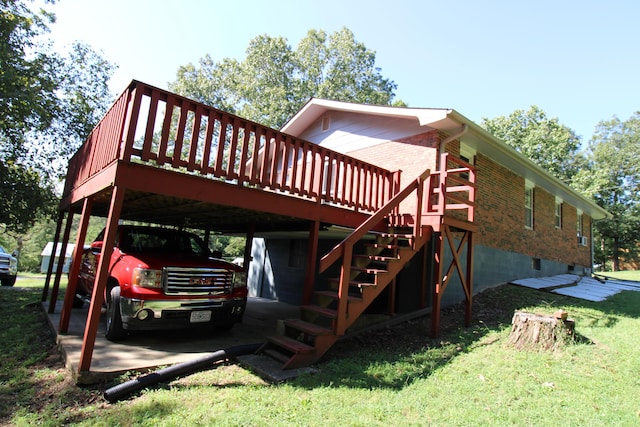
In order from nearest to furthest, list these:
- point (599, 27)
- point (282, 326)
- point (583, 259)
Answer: point (282, 326) < point (599, 27) < point (583, 259)

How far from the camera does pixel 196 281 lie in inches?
215

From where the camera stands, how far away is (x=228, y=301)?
5.81 meters

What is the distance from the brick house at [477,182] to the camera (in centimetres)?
853

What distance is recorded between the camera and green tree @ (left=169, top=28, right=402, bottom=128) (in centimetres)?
2848

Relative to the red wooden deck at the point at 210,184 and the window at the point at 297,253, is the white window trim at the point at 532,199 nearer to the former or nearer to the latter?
the red wooden deck at the point at 210,184

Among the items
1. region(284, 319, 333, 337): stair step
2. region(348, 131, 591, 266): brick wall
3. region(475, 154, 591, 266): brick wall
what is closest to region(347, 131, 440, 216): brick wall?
region(348, 131, 591, 266): brick wall

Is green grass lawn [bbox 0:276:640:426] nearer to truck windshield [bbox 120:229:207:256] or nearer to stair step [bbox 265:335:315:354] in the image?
stair step [bbox 265:335:315:354]

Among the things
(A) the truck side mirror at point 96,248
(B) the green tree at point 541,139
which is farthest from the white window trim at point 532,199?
(B) the green tree at point 541,139

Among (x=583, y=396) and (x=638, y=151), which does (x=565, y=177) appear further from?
(x=583, y=396)

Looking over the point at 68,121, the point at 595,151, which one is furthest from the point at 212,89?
the point at 595,151

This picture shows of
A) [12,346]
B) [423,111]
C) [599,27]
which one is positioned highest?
[599,27]

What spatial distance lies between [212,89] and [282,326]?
28.2 meters

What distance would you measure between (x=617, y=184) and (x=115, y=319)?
4118cm

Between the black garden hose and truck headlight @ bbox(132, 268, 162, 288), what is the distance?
1.30 metres
